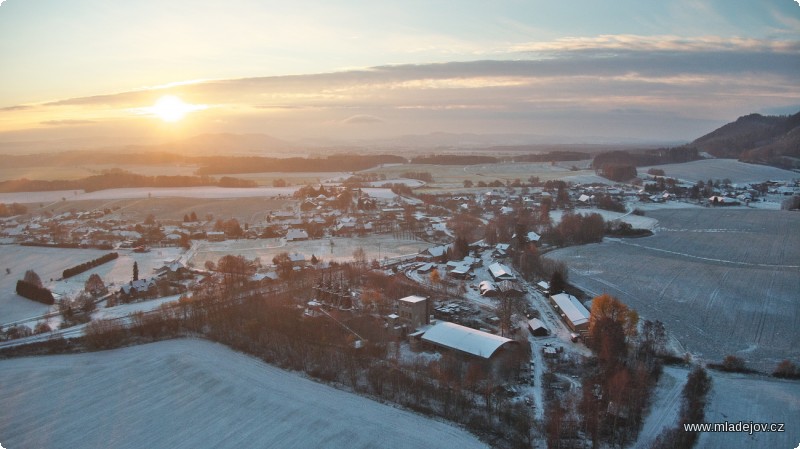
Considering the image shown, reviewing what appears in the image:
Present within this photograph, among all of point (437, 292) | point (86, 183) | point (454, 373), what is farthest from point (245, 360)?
point (86, 183)

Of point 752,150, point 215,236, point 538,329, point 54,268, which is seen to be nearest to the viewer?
point 538,329

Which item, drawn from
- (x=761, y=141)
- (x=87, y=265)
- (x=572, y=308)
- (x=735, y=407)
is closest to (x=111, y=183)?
(x=87, y=265)

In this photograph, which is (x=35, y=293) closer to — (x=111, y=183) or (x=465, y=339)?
(x=465, y=339)

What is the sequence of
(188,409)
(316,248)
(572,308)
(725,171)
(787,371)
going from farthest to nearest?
(725,171)
(316,248)
(572,308)
(787,371)
(188,409)

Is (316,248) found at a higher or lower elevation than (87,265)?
higher

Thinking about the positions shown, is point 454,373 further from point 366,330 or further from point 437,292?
point 437,292

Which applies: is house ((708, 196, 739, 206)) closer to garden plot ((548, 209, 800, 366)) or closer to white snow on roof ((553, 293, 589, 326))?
garden plot ((548, 209, 800, 366))
